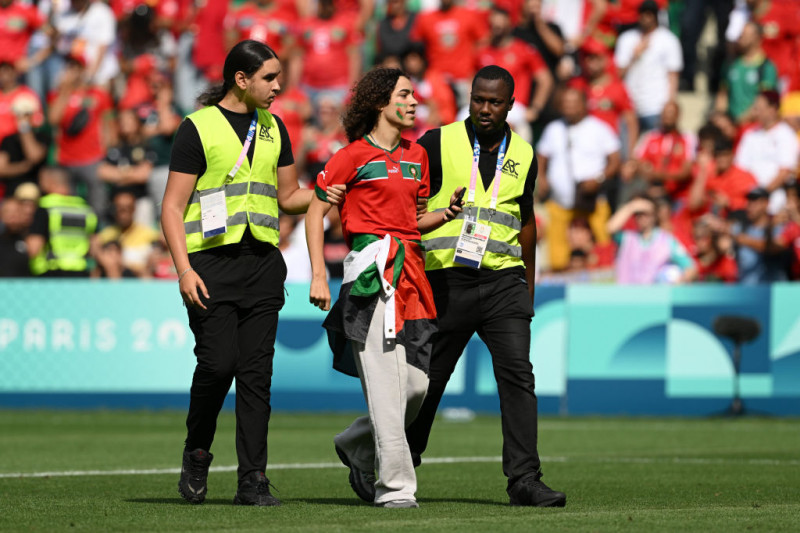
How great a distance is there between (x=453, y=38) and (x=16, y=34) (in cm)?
651

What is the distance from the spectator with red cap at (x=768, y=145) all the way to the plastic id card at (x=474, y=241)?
10.4 meters

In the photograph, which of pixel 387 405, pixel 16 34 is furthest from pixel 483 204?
pixel 16 34

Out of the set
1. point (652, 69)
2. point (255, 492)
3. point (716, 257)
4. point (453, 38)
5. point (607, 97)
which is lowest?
point (255, 492)

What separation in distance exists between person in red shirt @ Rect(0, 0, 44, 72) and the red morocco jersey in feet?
47.9

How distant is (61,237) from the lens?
17391 millimetres

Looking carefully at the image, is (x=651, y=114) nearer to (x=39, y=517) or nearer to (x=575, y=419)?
(x=575, y=419)

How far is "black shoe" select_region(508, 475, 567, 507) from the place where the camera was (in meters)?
7.05

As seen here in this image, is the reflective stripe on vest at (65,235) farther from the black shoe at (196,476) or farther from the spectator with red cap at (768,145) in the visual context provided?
the black shoe at (196,476)

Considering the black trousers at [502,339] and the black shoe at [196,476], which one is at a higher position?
the black trousers at [502,339]

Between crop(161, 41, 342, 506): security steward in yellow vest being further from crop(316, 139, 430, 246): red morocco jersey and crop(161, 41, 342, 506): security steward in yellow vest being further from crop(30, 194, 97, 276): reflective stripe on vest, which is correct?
crop(30, 194, 97, 276): reflective stripe on vest

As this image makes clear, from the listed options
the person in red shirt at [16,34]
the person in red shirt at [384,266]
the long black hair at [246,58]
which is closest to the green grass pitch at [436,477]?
the person in red shirt at [384,266]

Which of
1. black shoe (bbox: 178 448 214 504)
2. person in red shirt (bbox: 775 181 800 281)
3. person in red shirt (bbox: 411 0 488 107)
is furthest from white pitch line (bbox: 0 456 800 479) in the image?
person in red shirt (bbox: 411 0 488 107)

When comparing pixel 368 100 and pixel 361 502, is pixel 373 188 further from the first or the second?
pixel 361 502

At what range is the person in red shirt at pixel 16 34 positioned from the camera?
67.4ft
